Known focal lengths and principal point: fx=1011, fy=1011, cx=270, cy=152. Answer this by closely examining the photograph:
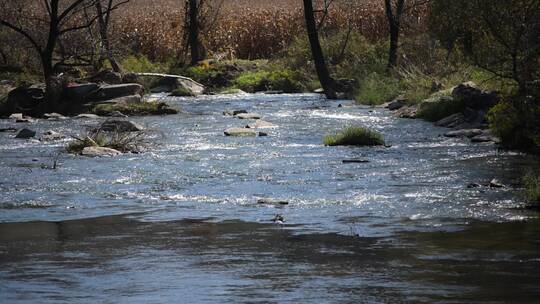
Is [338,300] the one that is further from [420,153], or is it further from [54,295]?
[420,153]

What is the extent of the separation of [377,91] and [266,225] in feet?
69.5

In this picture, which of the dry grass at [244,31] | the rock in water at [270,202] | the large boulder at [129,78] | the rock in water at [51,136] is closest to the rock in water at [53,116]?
the rock in water at [51,136]

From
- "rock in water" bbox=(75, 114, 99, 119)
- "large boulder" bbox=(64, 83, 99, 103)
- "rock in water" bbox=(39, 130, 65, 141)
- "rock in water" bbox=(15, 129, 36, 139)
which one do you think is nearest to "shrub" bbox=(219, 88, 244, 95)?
"large boulder" bbox=(64, 83, 99, 103)

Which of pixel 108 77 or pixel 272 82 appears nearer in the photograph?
pixel 108 77

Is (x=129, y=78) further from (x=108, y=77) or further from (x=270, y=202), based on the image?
(x=270, y=202)

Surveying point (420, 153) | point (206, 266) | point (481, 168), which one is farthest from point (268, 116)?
point (206, 266)

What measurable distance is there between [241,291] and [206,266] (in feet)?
4.18

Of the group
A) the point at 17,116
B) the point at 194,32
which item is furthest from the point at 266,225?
the point at 194,32

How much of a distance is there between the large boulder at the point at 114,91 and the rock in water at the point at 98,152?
10.3 m

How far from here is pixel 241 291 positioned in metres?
9.61

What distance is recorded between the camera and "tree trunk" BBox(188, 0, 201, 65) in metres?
45.9

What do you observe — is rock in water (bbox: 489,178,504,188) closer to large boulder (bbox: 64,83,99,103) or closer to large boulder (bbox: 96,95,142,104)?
large boulder (bbox: 96,95,142,104)

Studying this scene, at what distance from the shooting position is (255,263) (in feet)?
35.8

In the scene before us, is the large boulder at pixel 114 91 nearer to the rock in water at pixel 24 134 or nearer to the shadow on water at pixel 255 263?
the rock in water at pixel 24 134
